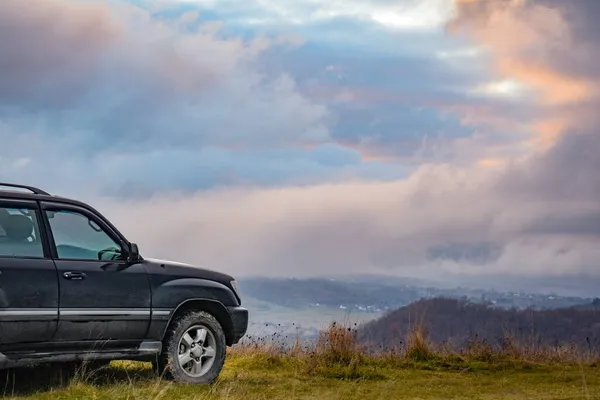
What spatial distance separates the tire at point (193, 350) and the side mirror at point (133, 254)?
3.04ft

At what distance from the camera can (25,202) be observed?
10258mm

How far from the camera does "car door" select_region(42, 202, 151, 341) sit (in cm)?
1036

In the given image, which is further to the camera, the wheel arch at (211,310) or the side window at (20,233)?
the wheel arch at (211,310)

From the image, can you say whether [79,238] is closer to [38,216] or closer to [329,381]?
[38,216]

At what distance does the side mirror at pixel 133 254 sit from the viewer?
433 inches

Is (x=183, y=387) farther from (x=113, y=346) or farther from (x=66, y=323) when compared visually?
(x=66, y=323)

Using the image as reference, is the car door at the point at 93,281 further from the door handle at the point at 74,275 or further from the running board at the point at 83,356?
the running board at the point at 83,356

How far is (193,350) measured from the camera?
11.6 m

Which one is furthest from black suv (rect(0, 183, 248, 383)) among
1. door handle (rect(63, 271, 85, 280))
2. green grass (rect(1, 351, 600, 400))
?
green grass (rect(1, 351, 600, 400))

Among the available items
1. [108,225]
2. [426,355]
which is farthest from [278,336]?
[108,225]

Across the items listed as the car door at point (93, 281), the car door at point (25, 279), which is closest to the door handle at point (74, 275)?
the car door at point (93, 281)

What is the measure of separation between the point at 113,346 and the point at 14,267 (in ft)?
5.26

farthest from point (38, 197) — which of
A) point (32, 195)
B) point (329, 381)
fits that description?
point (329, 381)

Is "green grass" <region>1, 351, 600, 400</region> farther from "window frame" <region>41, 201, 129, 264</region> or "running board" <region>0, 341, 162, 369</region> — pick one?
"window frame" <region>41, 201, 129, 264</region>
